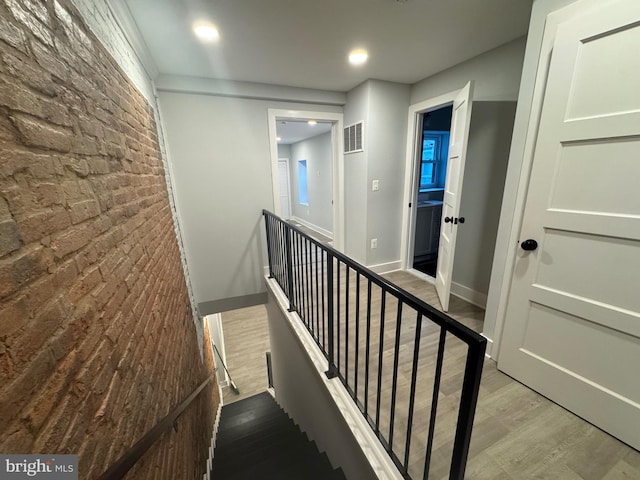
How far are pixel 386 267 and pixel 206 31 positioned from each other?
2.91 m

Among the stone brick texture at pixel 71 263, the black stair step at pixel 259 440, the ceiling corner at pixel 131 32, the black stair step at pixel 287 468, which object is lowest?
the black stair step at pixel 259 440

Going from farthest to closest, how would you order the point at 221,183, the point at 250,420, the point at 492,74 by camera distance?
the point at 250,420
the point at 221,183
the point at 492,74

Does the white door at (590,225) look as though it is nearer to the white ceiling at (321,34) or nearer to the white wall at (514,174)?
the white wall at (514,174)

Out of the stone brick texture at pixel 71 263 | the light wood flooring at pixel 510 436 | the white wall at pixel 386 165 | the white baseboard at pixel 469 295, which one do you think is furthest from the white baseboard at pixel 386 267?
the stone brick texture at pixel 71 263

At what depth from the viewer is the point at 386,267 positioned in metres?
3.23

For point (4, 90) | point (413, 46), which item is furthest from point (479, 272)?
point (4, 90)

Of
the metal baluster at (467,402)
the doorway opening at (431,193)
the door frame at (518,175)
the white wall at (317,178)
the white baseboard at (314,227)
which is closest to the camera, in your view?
the metal baluster at (467,402)

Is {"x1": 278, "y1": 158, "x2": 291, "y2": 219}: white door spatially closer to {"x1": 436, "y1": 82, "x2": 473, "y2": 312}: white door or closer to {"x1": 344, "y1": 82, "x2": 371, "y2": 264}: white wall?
{"x1": 344, "y1": 82, "x2": 371, "y2": 264}: white wall

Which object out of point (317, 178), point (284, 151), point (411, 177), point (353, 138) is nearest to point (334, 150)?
point (353, 138)

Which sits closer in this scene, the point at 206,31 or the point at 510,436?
the point at 510,436

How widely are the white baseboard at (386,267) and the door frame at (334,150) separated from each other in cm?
63

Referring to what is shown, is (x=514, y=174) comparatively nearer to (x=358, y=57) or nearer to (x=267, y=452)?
(x=358, y=57)

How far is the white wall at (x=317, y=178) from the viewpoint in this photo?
5.45 metres

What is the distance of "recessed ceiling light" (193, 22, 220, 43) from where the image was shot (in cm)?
162
